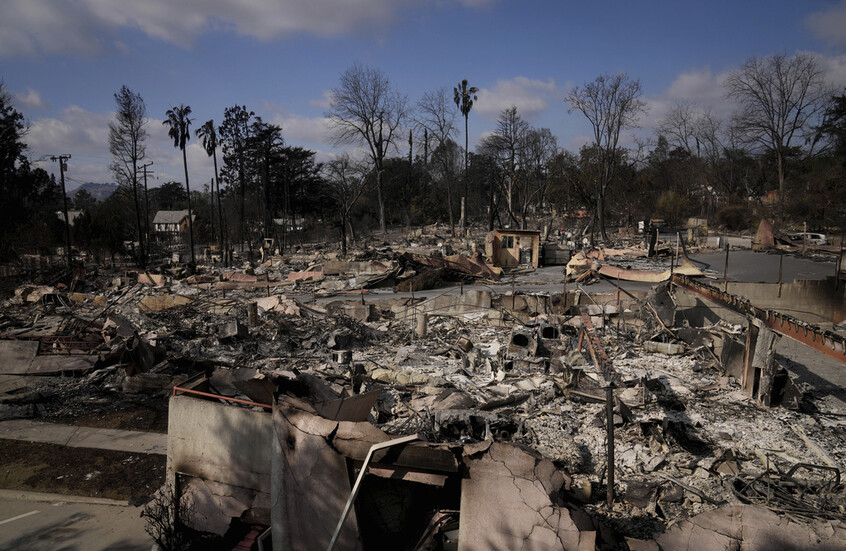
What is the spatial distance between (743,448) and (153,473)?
7.64 m

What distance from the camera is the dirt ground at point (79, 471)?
6.64 meters

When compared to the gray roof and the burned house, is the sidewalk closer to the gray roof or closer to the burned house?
the burned house

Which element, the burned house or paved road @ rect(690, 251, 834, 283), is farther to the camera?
the burned house

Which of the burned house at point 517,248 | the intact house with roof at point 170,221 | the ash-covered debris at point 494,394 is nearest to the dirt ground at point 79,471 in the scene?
the ash-covered debris at point 494,394

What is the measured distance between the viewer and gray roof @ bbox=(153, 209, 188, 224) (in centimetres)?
5609

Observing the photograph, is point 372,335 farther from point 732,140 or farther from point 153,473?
point 732,140

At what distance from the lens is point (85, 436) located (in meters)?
8.12

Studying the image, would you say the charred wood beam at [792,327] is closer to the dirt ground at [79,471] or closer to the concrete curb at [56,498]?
the dirt ground at [79,471]

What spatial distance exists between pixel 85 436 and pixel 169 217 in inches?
2144

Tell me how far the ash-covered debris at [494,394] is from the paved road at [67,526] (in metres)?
A: 1.40

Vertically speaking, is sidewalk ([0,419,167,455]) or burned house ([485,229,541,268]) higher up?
burned house ([485,229,541,268])

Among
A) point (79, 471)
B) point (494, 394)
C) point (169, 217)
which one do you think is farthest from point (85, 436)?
point (169, 217)

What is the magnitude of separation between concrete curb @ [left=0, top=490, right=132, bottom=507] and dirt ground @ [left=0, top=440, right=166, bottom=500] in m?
0.07

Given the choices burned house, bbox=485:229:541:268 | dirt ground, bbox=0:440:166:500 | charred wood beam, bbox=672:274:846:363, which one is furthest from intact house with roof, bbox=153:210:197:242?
charred wood beam, bbox=672:274:846:363
